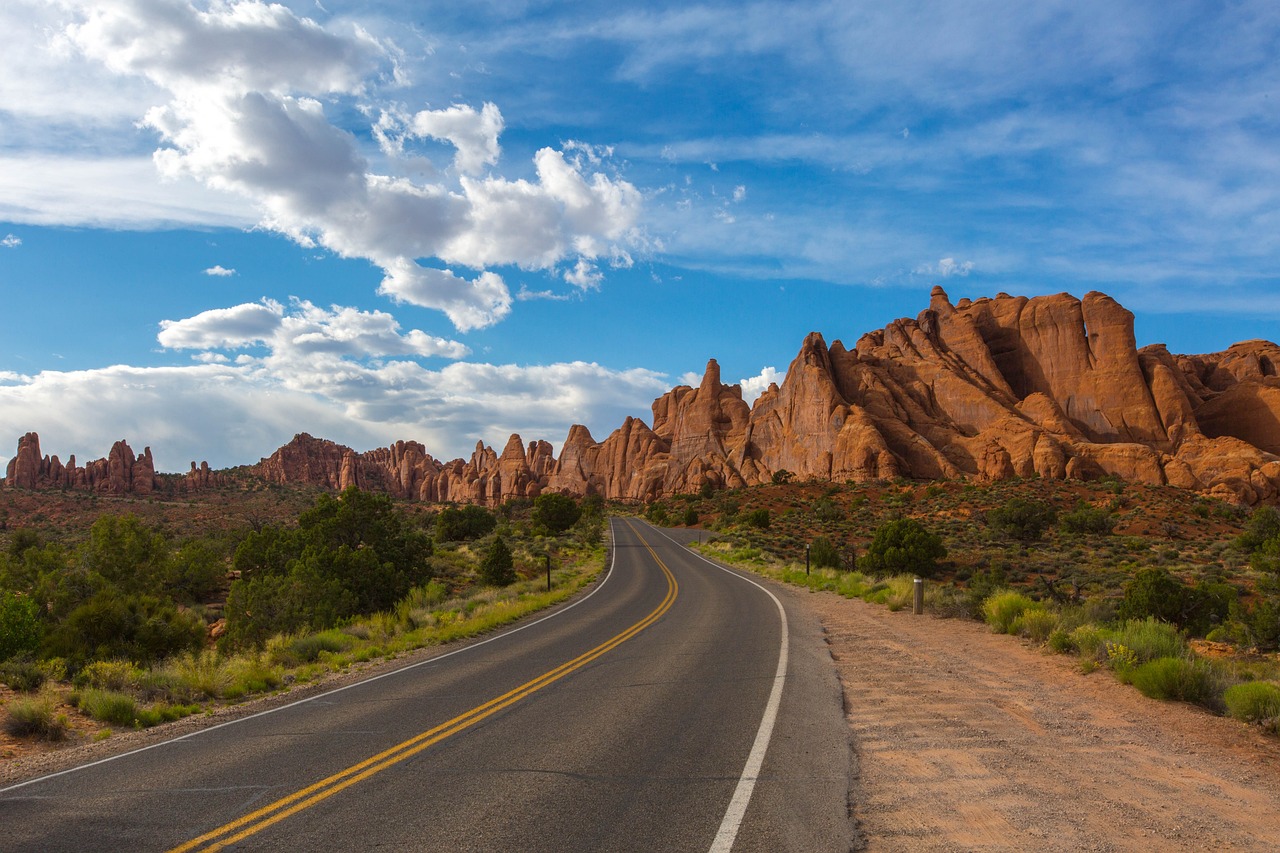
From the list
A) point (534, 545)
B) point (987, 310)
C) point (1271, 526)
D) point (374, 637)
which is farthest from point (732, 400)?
point (374, 637)

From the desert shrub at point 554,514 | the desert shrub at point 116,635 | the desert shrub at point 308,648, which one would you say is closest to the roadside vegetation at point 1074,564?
the desert shrub at point 308,648

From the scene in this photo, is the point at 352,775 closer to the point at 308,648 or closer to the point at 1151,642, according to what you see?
the point at 308,648

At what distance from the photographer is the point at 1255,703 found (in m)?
7.52

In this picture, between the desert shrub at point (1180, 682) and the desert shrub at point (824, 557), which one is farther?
the desert shrub at point (824, 557)

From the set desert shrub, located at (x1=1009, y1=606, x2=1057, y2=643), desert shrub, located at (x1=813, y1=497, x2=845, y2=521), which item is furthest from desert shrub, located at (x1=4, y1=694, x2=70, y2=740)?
desert shrub, located at (x1=813, y1=497, x2=845, y2=521)

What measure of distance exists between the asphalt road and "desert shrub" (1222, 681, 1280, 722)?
4.31 meters

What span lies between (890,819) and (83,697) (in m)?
10.2

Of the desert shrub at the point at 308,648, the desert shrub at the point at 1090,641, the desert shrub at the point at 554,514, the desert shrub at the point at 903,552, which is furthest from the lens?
the desert shrub at the point at 554,514

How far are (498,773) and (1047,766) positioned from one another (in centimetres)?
503

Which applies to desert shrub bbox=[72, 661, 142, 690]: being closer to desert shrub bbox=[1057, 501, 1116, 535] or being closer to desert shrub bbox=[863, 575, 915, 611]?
desert shrub bbox=[863, 575, 915, 611]

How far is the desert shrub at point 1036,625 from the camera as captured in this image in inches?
499

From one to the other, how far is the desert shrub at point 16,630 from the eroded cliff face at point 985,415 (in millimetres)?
75725

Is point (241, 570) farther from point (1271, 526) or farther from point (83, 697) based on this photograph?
point (1271, 526)

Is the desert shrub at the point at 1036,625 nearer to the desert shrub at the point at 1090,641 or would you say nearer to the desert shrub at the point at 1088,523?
the desert shrub at the point at 1090,641
